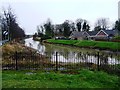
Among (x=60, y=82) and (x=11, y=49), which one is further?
(x=11, y=49)

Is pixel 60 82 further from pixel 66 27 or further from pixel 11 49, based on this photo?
pixel 66 27

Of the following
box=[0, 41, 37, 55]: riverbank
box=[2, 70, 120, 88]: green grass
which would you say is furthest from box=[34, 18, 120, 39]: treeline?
box=[2, 70, 120, 88]: green grass

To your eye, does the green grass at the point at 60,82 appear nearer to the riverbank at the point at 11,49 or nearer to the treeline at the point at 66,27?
the riverbank at the point at 11,49

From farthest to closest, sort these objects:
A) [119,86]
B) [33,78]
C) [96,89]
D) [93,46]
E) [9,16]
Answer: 1. [9,16]
2. [93,46]
3. [33,78]
4. [119,86]
5. [96,89]

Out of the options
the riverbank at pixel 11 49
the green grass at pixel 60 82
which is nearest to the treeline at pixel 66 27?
the riverbank at pixel 11 49

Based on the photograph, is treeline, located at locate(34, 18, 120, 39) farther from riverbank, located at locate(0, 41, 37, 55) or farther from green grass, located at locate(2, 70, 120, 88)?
green grass, located at locate(2, 70, 120, 88)

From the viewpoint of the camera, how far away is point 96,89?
24.7 ft

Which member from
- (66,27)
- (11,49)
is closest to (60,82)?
(11,49)

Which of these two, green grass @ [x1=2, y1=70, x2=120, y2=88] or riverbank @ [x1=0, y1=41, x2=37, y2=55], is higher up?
riverbank @ [x1=0, y1=41, x2=37, y2=55]

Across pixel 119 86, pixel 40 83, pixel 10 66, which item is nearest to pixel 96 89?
pixel 119 86

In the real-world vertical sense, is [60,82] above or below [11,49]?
below

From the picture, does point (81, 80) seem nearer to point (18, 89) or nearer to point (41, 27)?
point (18, 89)

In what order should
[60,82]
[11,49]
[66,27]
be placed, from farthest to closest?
[66,27]
[11,49]
[60,82]

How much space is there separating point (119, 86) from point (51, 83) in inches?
93.2
